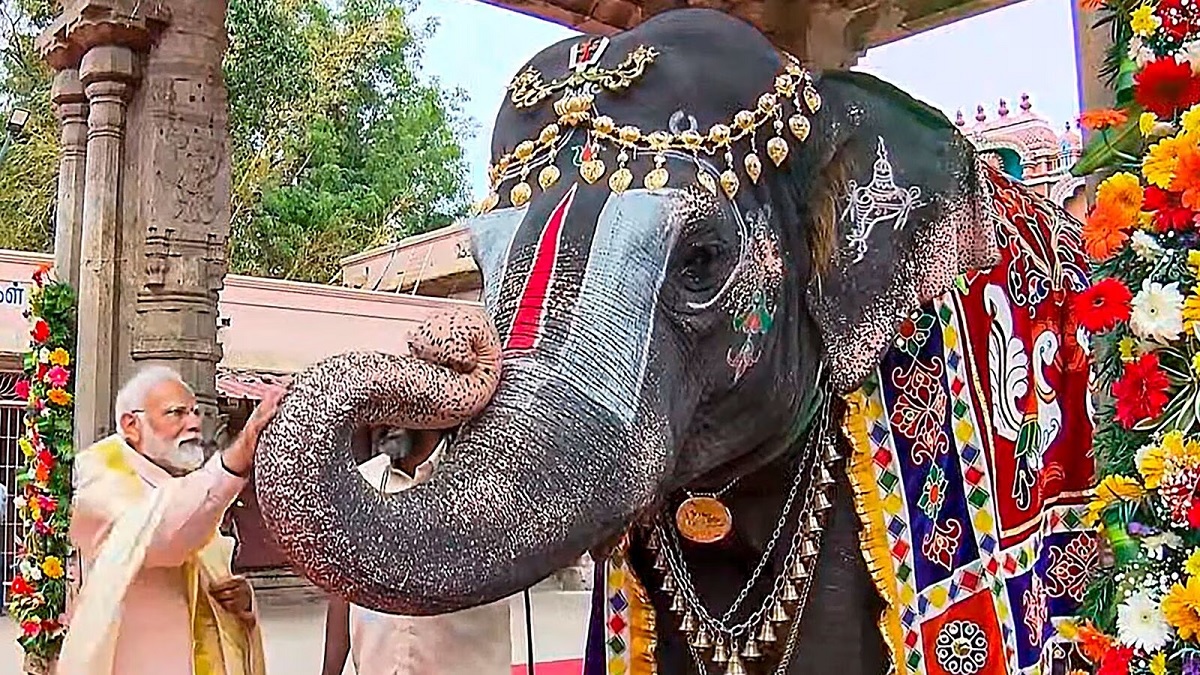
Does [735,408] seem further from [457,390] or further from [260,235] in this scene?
[260,235]

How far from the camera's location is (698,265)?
1.86 meters

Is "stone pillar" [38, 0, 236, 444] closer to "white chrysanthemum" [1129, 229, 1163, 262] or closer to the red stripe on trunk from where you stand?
→ the red stripe on trunk

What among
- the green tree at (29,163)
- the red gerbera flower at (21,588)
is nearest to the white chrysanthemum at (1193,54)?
the red gerbera flower at (21,588)

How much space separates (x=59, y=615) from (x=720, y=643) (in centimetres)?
447

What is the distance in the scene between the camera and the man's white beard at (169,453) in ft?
12.3

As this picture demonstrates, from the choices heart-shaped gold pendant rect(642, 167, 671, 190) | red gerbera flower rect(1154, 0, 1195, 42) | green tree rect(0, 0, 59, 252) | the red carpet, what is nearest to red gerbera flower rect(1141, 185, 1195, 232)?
red gerbera flower rect(1154, 0, 1195, 42)

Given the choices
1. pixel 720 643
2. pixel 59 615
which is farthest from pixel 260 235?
pixel 720 643

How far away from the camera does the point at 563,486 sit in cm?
162

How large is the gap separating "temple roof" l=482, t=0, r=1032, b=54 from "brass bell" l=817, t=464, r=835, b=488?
3.07 metres

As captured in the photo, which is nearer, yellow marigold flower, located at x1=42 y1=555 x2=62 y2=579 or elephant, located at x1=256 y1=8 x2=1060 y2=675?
elephant, located at x1=256 y1=8 x2=1060 y2=675

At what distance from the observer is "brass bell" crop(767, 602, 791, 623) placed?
6.83 ft

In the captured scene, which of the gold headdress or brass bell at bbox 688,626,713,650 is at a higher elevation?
the gold headdress

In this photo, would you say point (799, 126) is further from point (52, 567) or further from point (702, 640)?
point (52, 567)

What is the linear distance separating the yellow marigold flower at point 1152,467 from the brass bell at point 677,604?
69 centimetres
